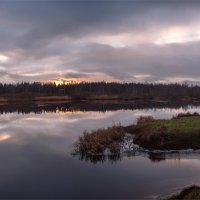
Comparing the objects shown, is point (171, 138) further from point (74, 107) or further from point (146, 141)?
point (74, 107)

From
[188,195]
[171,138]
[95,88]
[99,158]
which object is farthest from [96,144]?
[95,88]

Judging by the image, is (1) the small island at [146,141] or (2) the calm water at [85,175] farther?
(1) the small island at [146,141]

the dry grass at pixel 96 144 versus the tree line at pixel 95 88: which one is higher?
the tree line at pixel 95 88

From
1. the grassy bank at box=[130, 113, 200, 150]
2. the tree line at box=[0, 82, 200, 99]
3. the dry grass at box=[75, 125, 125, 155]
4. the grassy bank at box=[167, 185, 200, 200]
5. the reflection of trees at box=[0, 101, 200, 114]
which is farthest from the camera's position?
the tree line at box=[0, 82, 200, 99]

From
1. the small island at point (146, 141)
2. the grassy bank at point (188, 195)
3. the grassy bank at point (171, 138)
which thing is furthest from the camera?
the grassy bank at point (171, 138)

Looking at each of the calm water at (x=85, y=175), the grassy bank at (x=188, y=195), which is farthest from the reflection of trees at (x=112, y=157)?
the grassy bank at (x=188, y=195)

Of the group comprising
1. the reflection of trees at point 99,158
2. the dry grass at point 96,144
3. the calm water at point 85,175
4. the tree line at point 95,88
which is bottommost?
the calm water at point 85,175

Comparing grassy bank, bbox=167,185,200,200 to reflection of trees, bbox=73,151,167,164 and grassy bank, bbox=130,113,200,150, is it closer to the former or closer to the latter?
reflection of trees, bbox=73,151,167,164

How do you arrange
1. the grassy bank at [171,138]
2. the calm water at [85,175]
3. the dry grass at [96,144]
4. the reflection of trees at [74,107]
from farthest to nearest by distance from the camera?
the reflection of trees at [74,107] < the grassy bank at [171,138] < the dry grass at [96,144] < the calm water at [85,175]

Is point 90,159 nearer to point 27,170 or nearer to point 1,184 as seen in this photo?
point 27,170

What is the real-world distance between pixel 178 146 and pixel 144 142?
199 centimetres

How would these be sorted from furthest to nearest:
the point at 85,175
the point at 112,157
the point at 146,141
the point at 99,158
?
1. the point at 146,141
2. the point at 112,157
3. the point at 99,158
4. the point at 85,175

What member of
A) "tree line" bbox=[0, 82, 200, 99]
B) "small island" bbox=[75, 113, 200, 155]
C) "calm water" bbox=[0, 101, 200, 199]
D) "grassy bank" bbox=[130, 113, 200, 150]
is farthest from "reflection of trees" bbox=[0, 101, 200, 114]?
"tree line" bbox=[0, 82, 200, 99]

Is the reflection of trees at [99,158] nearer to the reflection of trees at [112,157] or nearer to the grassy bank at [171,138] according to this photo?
the reflection of trees at [112,157]
